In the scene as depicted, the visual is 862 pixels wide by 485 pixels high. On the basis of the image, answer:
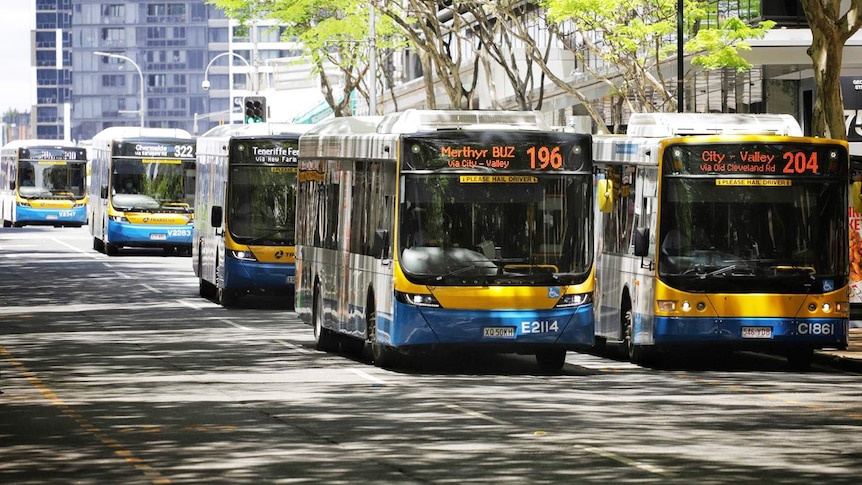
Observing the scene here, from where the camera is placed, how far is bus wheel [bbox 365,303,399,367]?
867 inches

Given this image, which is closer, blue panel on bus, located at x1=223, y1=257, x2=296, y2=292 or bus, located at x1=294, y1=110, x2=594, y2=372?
bus, located at x1=294, y1=110, x2=594, y2=372

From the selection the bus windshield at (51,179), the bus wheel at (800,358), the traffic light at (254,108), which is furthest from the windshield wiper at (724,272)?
the bus windshield at (51,179)

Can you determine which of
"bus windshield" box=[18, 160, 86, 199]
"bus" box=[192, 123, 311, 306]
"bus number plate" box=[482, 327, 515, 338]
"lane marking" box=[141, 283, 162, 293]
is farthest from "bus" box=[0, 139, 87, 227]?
"bus number plate" box=[482, 327, 515, 338]

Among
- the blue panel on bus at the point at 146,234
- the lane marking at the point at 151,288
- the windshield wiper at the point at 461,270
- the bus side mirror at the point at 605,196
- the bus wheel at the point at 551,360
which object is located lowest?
the lane marking at the point at 151,288

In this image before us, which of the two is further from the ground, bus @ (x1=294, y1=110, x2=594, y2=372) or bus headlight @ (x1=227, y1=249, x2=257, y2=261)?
bus @ (x1=294, y1=110, x2=594, y2=372)

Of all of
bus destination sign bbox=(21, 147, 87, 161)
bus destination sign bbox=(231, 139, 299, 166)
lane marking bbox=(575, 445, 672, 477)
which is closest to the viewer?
lane marking bbox=(575, 445, 672, 477)

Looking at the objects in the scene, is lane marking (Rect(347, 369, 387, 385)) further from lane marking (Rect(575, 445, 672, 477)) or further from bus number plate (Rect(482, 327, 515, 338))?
lane marking (Rect(575, 445, 672, 477))

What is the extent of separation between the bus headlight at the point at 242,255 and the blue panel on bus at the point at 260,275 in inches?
2.3

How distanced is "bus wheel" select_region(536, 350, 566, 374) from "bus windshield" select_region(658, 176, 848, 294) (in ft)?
4.83

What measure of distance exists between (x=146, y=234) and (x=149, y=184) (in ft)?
4.52

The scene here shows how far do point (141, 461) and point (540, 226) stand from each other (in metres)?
8.24

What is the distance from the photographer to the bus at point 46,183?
231 ft

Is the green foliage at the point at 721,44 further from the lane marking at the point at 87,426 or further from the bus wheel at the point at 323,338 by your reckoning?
the lane marking at the point at 87,426

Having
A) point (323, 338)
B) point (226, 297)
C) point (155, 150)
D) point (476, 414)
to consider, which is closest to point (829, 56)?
point (323, 338)
